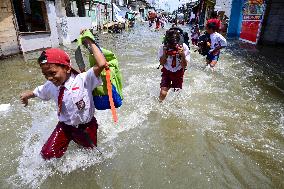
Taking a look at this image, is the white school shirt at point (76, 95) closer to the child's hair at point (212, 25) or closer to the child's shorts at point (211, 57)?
the child's hair at point (212, 25)

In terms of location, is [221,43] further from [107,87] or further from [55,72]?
[55,72]

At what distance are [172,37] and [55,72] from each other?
2553 mm

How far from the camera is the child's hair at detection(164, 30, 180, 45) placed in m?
4.44

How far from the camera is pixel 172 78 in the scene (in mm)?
5328

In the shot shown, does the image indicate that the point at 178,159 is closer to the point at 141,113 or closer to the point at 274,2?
the point at 141,113

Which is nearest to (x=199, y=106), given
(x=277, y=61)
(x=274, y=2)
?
(x=277, y=61)

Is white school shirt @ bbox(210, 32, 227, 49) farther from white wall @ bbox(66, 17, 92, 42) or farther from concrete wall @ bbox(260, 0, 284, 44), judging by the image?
white wall @ bbox(66, 17, 92, 42)

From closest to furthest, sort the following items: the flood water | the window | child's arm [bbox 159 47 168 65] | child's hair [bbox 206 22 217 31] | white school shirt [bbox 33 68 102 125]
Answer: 1. white school shirt [bbox 33 68 102 125]
2. the flood water
3. child's arm [bbox 159 47 168 65]
4. child's hair [bbox 206 22 217 31]
5. the window

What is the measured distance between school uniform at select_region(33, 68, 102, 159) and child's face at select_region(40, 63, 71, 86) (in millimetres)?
103

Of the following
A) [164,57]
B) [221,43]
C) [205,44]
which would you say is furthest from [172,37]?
[205,44]

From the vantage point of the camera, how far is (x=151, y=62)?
10766mm

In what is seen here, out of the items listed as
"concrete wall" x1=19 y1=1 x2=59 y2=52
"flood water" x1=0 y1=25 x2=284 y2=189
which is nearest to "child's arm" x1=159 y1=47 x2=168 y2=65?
"flood water" x1=0 y1=25 x2=284 y2=189

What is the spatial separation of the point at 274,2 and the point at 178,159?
14.5m

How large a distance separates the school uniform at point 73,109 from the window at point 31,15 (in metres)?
12.7
